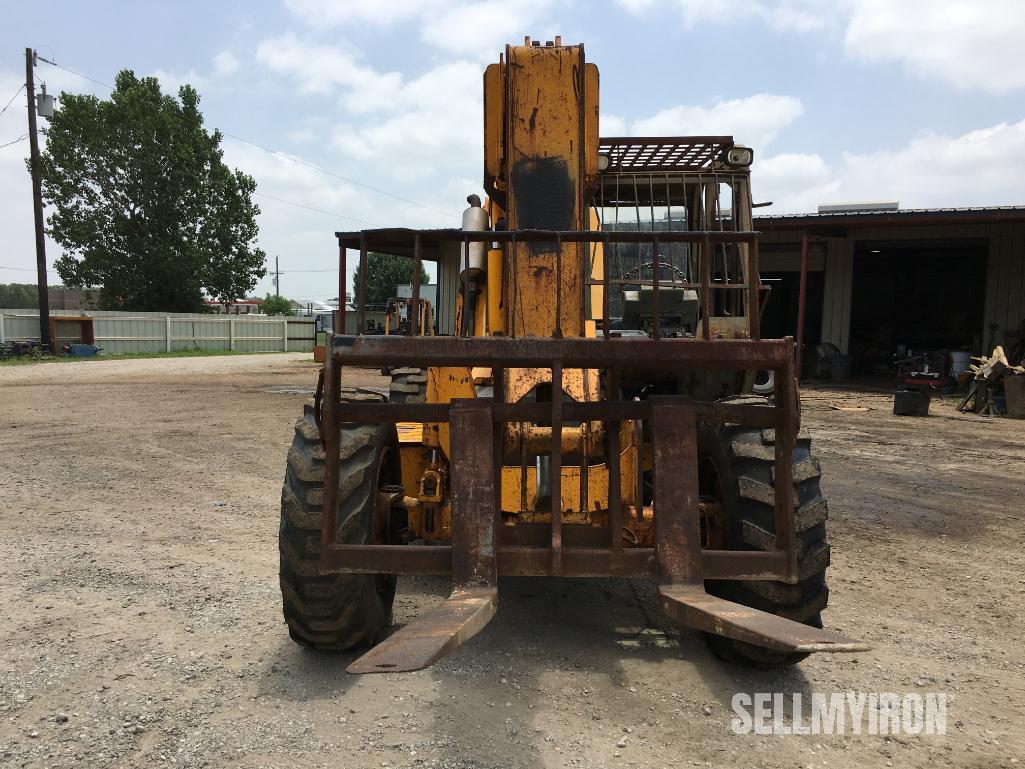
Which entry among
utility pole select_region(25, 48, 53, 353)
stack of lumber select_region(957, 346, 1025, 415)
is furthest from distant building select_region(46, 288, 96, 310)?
stack of lumber select_region(957, 346, 1025, 415)

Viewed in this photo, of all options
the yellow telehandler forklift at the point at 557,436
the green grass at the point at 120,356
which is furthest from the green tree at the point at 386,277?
the yellow telehandler forklift at the point at 557,436

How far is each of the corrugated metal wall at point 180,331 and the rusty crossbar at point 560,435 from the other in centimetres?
3365

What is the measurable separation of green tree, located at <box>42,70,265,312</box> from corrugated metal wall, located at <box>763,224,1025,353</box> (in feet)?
97.1

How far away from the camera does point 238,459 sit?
32.3 feet

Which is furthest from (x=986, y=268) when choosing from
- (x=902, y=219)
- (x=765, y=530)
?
(x=765, y=530)

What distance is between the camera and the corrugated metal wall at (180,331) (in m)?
32.0

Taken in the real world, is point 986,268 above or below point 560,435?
above

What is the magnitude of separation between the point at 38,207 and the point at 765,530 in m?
35.0

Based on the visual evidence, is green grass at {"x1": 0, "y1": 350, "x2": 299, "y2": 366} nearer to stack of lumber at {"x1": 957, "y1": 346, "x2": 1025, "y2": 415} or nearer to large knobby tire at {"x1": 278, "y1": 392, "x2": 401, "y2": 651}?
large knobby tire at {"x1": 278, "y1": 392, "x2": 401, "y2": 651}

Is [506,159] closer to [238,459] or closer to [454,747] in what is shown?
[454,747]

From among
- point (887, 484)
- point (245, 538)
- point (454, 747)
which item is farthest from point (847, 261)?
point (454, 747)

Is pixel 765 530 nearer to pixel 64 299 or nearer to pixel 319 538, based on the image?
pixel 319 538

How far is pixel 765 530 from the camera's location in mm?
3676

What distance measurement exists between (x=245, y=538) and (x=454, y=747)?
3749mm
